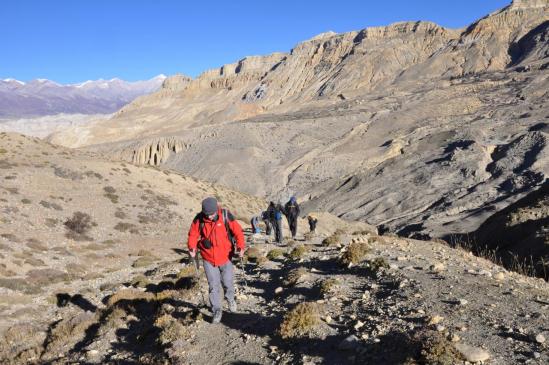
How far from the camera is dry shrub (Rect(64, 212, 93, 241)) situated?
3173 centimetres

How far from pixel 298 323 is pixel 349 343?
1031 millimetres

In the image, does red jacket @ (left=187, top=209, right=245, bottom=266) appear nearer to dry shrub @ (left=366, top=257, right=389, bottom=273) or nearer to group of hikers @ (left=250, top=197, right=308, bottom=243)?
dry shrub @ (left=366, top=257, right=389, bottom=273)

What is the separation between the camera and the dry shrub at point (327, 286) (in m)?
9.57

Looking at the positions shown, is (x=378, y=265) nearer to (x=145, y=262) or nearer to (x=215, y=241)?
(x=215, y=241)

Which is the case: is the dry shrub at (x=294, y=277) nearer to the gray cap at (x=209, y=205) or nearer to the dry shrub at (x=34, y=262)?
the gray cap at (x=209, y=205)

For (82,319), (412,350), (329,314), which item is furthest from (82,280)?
(412,350)

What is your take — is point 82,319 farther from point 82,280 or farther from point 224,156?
point 224,156

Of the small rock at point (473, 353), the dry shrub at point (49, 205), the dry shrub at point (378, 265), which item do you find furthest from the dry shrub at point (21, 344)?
the dry shrub at point (49, 205)

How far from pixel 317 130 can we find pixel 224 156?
17.6m

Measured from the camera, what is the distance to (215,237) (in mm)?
8414

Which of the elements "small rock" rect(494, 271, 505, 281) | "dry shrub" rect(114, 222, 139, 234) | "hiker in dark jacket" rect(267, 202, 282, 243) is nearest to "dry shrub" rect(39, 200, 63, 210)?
"dry shrub" rect(114, 222, 139, 234)

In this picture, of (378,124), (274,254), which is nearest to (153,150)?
(378,124)

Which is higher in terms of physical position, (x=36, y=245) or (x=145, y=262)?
(x=36, y=245)

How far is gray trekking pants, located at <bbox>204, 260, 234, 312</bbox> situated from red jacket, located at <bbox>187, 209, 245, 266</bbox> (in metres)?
0.13
